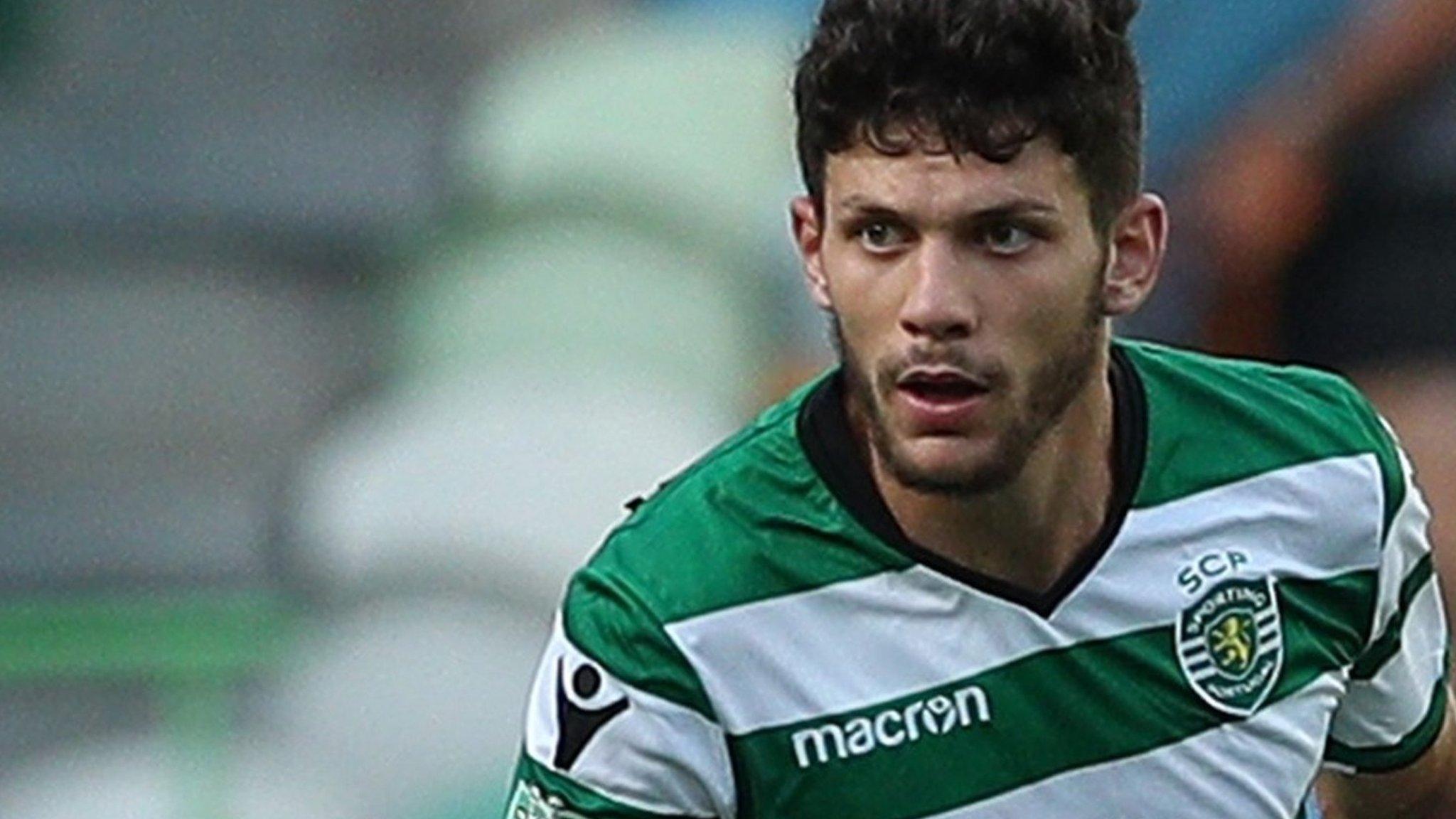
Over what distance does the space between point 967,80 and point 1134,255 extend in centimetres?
27

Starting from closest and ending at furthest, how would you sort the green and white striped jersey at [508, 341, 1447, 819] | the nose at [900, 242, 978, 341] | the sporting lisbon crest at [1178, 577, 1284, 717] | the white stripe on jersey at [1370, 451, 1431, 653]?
the nose at [900, 242, 978, 341], the green and white striped jersey at [508, 341, 1447, 819], the sporting lisbon crest at [1178, 577, 1284, 717], the white stripe on jersey at [1370, 451, 1431, 653]

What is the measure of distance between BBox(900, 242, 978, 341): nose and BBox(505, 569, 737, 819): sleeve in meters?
0.33

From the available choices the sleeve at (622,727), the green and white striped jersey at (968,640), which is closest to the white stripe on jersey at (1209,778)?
the green and white striped jersey at (968,640)

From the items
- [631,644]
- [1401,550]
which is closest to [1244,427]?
[1401,550]

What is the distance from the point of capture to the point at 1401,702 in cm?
307

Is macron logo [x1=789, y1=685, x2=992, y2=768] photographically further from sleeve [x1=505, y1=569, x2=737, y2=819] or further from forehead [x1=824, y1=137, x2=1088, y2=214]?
forehead [x1=824, y1=137, x2=1088, y2=214]

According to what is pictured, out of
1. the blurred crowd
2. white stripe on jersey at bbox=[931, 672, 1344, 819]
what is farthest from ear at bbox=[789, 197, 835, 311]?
the blurred crowd

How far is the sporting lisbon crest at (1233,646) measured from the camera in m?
2.80

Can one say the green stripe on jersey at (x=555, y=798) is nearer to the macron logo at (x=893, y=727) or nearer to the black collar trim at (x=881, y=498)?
the macron logo at (x=893, y=727)

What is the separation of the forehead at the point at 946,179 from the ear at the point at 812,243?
0.20 feet

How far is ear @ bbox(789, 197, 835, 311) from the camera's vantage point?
2709mm

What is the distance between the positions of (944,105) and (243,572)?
2863 millimetres

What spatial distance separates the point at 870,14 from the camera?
2658 millimetres

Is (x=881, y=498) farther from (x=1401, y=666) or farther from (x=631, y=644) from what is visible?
(x=1401, y=666)
